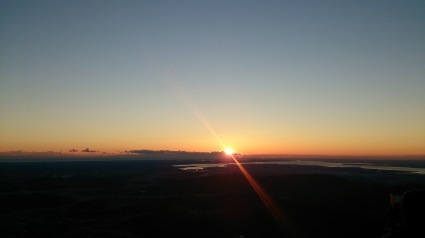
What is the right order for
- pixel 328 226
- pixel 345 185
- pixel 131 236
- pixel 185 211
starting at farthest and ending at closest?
pixel 345 185 → pixel 185 211 → pixel 328 226 → pixel 131 236

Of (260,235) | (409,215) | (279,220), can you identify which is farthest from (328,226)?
(409,215)

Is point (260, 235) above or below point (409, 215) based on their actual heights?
below

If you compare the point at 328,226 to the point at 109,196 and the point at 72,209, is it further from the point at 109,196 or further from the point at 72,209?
the point at 109,196

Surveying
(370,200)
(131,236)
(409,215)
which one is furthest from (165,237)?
(370,200)

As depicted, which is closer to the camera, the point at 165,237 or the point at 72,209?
the point at 165,237

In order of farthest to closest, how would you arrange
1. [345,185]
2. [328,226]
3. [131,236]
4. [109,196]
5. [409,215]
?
[345,185], [109,196], [328,226], [131,236], [409,215]

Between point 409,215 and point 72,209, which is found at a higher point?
point 409,215

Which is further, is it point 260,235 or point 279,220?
point 279,220

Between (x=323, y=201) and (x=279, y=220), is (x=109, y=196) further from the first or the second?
(x=323, y=201)

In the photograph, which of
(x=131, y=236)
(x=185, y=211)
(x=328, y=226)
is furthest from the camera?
(x=185, y=211)
